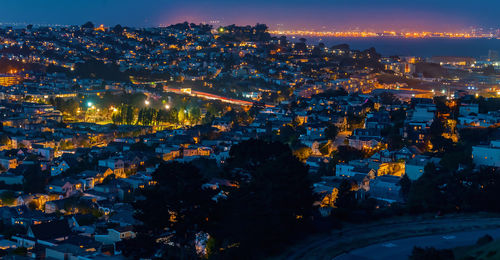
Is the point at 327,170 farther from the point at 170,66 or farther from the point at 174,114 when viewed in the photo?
the point at 170,66

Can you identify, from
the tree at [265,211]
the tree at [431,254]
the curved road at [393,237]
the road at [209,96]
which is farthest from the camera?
the road at [209,96]

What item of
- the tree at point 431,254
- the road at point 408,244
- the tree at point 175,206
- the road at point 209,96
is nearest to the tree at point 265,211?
the tree at point 175,206

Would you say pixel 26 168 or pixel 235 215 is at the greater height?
pixel 235 215

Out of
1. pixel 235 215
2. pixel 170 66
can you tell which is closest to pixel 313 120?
pixel 235 215

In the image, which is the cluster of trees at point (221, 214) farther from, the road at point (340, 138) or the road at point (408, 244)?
the road at point (340, 138)

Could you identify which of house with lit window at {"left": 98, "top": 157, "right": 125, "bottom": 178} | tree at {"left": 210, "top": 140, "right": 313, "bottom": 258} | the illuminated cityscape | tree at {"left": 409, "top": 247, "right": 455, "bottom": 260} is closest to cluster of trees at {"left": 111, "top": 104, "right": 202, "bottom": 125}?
the illuminated cityscape

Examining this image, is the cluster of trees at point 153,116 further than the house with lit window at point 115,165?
Yes

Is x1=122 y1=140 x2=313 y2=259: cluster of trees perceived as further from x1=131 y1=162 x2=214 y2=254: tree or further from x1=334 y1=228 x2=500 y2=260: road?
x1=334 y1=228 x2=500 y2=260: road
